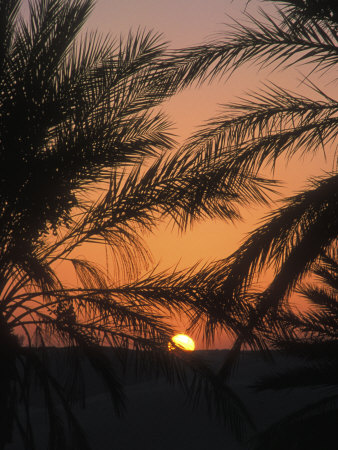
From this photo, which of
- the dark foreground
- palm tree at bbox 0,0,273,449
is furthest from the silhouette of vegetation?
the dark foreground

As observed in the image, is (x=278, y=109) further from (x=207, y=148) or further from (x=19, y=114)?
(x=19, y=114)

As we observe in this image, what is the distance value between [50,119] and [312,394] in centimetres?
1799

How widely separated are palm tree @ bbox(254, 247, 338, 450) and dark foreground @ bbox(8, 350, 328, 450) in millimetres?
5203

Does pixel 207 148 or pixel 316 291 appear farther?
pixel 316 291

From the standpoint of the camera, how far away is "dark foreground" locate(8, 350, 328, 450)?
60.5 feet

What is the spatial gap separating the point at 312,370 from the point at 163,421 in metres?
10.9

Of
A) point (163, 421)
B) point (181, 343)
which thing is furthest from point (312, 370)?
point (163, 421)

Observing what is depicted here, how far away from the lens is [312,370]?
10.1 meters

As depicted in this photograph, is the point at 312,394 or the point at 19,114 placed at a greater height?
the point at 19,114

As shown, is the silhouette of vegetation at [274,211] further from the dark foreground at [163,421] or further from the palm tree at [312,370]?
the dark foreground at [163,421]

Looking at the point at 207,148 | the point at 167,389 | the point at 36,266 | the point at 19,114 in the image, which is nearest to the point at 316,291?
the point at 207,148

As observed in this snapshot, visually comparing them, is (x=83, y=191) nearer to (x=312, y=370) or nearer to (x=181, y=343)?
(x=181, y=343)

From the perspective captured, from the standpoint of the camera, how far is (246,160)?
6742mm

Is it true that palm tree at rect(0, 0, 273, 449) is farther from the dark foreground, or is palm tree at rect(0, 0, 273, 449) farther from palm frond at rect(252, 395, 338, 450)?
the dark foreground
